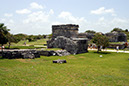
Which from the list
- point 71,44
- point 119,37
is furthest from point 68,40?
point 119,37

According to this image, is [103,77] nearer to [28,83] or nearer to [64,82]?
[64,82]

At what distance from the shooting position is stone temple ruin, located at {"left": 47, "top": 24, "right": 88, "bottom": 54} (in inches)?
1183

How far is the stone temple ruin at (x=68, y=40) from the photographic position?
30.0 metres

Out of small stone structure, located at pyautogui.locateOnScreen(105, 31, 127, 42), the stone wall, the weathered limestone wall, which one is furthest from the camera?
small stone structure, located at pyautogui.locateOnScreen(105, 31, 127, 42)

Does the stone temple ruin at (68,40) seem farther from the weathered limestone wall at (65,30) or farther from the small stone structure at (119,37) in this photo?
the small stone structure at (119,37)

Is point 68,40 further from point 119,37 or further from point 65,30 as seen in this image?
point 119,37

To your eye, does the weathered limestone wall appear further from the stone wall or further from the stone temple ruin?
the stone wall

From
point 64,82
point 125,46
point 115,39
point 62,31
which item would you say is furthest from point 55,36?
point 64,82

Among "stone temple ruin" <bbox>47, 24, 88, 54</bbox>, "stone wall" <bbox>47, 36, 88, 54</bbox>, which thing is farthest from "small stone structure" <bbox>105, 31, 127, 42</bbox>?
"stone wall" <bbox>47, 36, 88, 54</bbox>

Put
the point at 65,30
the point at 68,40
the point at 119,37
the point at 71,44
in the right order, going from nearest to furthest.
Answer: the point at 71,44 < the point at 68,40 < the point at 65,30 < the point at 119,37

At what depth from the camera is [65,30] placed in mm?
34156

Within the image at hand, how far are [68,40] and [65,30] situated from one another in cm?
437

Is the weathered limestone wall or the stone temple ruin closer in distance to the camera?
the stone temple ruin

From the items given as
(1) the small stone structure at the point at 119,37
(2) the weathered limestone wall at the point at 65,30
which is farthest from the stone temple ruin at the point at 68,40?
(1) the small stone structure at the point at 119,37
